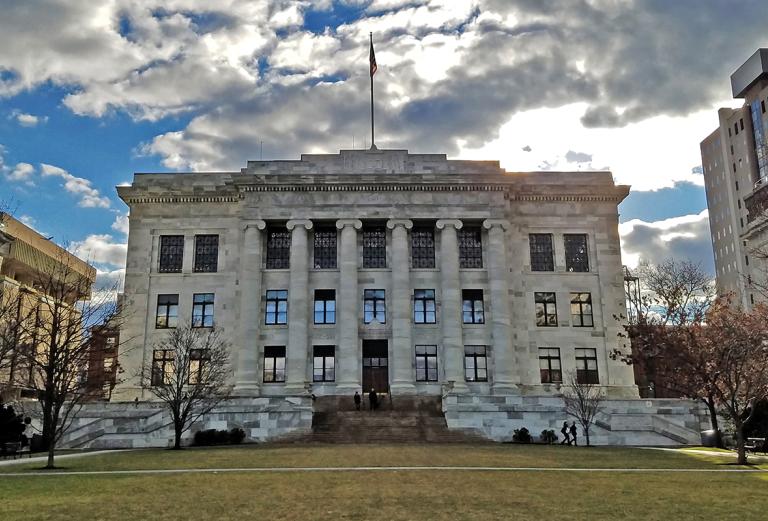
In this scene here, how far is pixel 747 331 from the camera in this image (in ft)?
103

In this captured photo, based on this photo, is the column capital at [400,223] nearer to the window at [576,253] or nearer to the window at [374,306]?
the window at [374,306]

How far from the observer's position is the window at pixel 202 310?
176ft

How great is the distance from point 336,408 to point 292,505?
34117mm

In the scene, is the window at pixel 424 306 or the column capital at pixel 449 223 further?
the column capital at pixel 449 223

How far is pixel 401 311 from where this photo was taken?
5169 cm

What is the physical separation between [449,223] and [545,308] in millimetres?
9895

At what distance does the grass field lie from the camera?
510 inches

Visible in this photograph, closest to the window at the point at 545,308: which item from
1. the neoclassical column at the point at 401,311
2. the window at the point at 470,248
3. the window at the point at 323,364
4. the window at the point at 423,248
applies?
the window at the point at 470,248

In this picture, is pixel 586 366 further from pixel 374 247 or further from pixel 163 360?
pixel 163 360

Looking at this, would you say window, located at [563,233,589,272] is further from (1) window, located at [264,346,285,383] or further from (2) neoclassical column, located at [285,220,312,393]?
(1) window, located at [264,346,285,383]

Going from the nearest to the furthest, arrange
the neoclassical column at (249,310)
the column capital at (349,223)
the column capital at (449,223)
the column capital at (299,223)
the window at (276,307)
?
the neoclassical column at (249,310), the window at (276,307), the column capital at (299,223), the column capital at (349,223), the column capital at (449,223)

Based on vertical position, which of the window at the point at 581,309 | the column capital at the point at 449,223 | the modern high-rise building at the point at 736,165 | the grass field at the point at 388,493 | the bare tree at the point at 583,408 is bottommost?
the grass field at the point at 388,493

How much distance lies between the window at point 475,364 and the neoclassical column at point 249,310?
15.3 m

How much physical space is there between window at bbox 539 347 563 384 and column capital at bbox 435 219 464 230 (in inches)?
441
